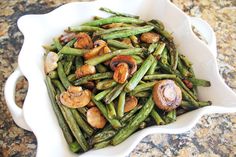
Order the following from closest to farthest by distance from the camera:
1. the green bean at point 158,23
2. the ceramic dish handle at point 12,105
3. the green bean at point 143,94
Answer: the ceramic dish handle at point 12,105, the green bean at point 143,94, the green bean at point 158,23

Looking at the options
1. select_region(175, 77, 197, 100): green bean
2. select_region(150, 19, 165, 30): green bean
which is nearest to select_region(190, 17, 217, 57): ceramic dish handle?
select_region(150, 19, 165, 30): green bean

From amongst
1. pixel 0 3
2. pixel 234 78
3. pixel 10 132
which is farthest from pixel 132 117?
pixel 0 3

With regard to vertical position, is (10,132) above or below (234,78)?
below

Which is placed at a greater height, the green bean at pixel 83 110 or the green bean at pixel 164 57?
the green bean at pixel 164 57

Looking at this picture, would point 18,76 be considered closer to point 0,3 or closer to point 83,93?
point 83,93

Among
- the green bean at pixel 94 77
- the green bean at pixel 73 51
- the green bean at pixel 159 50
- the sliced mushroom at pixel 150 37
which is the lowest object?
the green bean at pixel 94 77

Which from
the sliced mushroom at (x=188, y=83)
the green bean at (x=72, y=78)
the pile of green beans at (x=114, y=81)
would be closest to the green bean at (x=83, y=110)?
the pile of green beans at (x=114, y=81)

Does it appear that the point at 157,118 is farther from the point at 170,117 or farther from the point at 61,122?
the point at 61,122

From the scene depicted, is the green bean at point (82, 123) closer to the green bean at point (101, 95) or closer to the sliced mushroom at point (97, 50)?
the green bean at point (101, 95)
